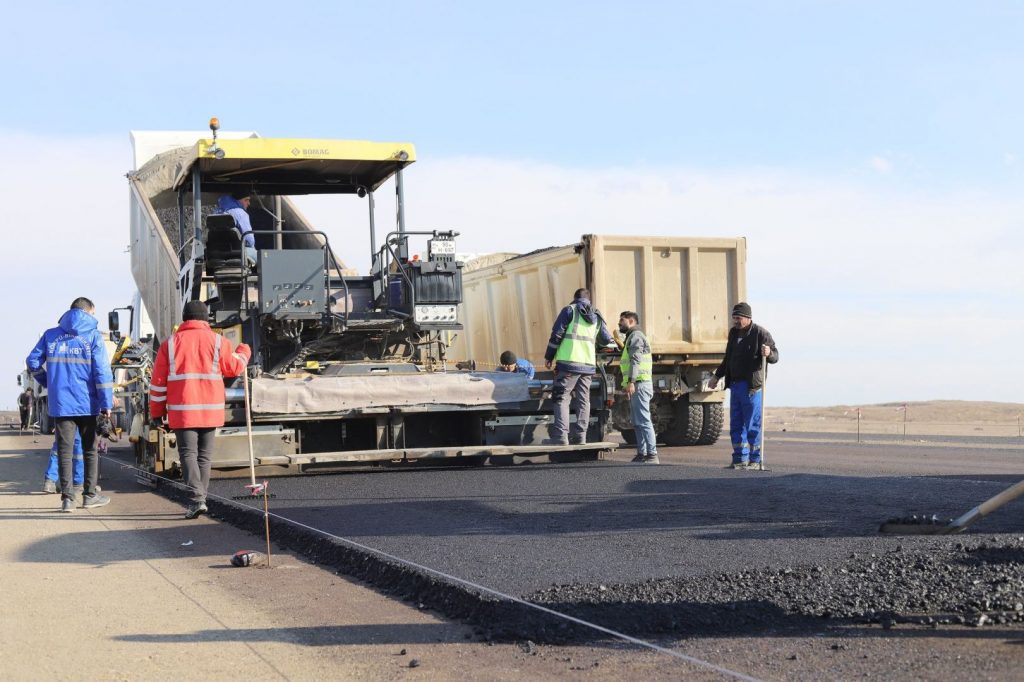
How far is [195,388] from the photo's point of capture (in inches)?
331

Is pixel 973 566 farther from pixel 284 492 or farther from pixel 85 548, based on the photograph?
pixel 284 492

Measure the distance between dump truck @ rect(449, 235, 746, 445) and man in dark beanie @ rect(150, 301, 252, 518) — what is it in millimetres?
7313

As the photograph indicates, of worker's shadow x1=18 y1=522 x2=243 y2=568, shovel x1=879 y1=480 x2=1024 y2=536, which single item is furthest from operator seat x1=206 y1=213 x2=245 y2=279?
shovel x1=879 y1=480 x2=1024 y2=536

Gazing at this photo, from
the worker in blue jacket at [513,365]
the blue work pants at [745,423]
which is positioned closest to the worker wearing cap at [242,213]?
the worker in blue jacket at [513,365]

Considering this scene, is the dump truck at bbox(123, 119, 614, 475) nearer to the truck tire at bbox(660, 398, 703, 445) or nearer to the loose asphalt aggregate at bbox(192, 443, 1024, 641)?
the loose asphalt aggregate at bbox(192, 443, 1024, 641)

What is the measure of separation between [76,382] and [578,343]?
433 cm

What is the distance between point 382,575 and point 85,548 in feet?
7.76

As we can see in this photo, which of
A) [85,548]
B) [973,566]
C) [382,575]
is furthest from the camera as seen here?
[85,548]

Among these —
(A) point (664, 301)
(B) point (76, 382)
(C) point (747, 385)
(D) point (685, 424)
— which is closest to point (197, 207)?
(B) point (76, 382)

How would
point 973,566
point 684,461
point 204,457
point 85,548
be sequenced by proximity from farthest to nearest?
point 684,461 < point 204,457 < point 85,548 < point 973,566

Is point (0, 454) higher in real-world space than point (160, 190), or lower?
lower

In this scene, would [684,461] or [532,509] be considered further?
[684,461]

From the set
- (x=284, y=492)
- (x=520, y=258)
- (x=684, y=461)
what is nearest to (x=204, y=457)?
(x=284, y=492)

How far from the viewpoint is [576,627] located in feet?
13.5
